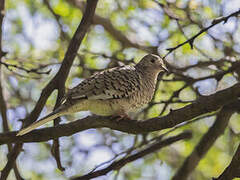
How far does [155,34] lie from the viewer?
20.7 ft

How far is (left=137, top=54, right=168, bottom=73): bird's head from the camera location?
15.4 ft

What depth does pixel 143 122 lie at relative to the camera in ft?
10.2

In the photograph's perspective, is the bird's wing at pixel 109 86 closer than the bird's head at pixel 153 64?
Yes

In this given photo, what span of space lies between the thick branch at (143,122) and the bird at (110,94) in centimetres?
21

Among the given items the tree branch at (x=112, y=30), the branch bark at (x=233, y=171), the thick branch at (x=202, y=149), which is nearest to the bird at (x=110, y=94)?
the thick branch at (x=202, y=149)

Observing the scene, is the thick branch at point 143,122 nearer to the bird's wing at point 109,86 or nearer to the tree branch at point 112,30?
the bird's wing at point 109,86

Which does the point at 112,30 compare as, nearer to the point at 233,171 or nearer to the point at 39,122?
the point at 39,122

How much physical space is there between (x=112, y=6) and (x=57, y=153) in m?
3.47

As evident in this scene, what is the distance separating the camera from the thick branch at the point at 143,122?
2959mm

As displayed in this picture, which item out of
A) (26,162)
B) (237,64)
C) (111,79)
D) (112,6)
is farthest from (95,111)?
(26,162)

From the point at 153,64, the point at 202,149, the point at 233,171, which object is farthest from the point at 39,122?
the point at 202,149

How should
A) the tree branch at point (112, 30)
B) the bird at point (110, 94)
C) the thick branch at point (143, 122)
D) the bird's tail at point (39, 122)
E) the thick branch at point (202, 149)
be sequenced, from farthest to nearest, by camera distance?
the tree branch at point (112, 30) < the thick branch at point (202, 149) < the bird at point (110, 94) < the bird's tail at point (39, 122) < the thick branch at point (143, 122)

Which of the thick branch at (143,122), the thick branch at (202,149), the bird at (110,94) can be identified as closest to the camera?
the thick branch at (143,122)

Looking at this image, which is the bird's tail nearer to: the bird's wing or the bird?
the bird
